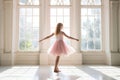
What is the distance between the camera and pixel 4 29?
275 inches

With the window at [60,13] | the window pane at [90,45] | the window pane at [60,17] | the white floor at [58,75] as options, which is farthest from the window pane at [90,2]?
the white floor at [58,75]

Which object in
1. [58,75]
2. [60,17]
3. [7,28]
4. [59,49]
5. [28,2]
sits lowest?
[58,75]

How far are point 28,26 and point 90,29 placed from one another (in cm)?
213

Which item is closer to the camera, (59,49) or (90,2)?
(59,49)

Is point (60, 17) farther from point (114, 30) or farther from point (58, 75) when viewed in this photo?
point (58, 75)

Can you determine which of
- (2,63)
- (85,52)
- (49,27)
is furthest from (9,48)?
(85,52)

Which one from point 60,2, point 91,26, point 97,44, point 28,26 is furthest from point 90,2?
point 28,26

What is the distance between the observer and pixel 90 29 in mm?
7633

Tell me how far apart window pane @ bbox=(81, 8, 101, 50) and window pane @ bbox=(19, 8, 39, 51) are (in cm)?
158

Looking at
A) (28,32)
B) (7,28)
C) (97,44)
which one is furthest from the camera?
(97,44)

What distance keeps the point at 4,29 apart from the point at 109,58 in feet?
11.4

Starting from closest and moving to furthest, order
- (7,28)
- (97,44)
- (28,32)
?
(7,28) < (28,32) < (97,44)

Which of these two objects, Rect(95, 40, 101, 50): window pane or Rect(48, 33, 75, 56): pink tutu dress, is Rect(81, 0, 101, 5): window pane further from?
Rect(48, 33, 75, 56): pink tutu dress

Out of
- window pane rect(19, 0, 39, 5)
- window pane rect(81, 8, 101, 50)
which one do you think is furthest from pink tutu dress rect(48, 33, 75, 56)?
window pane rect(19, 0, 39, 5)
